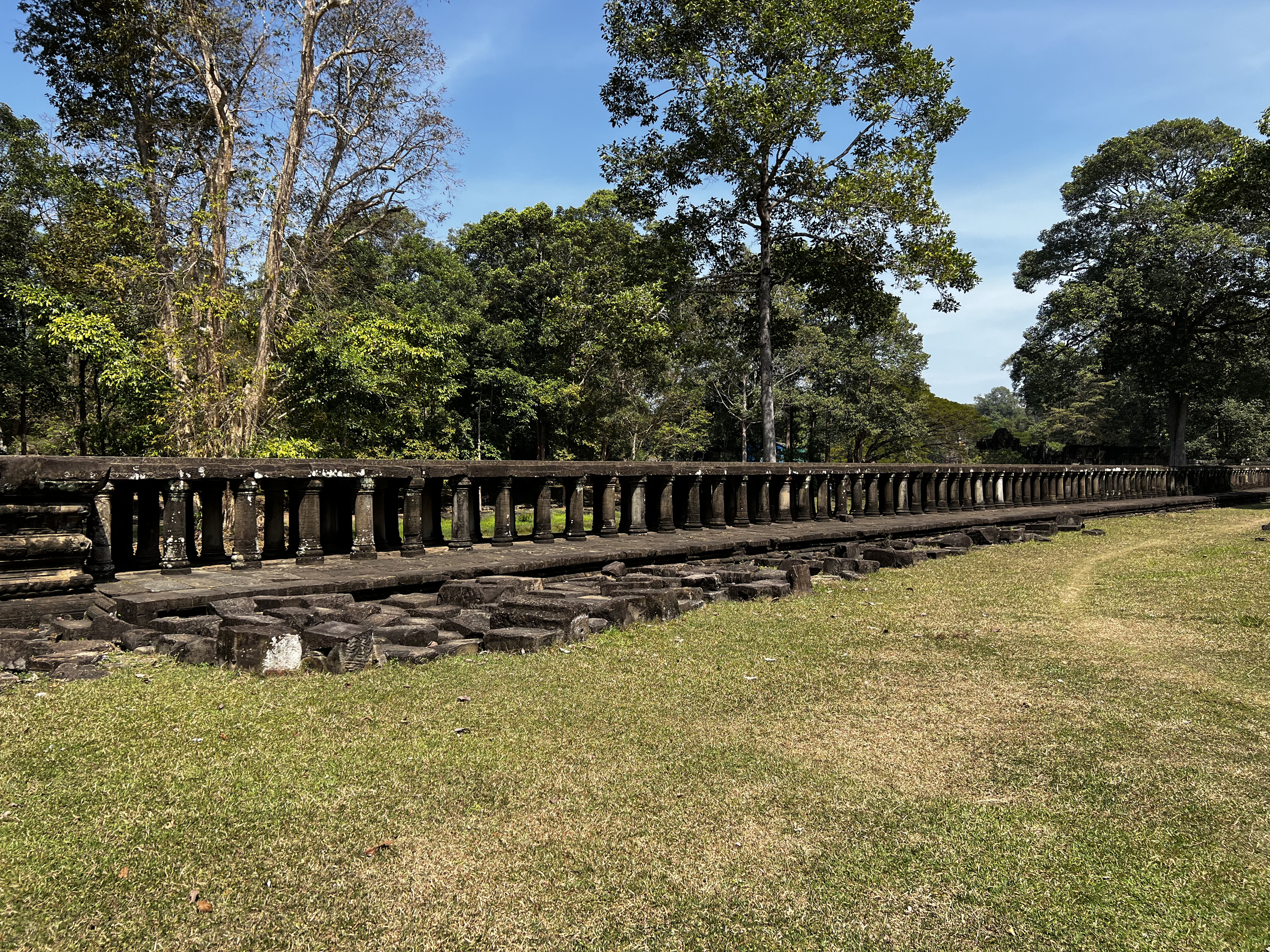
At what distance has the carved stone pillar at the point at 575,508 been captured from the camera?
877cm

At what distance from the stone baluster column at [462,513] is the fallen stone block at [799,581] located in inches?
128

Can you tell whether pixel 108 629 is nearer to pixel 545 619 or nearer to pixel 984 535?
pixel 545 619

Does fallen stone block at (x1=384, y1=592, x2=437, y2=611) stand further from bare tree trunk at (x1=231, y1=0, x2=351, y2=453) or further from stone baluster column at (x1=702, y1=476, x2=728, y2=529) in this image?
bare tree trunk at (x1=231, y1=0, x2=351, y2=453)

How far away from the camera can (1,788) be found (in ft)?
9.25

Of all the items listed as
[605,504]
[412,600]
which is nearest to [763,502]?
[605,504]

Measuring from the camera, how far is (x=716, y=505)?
35.8 ft

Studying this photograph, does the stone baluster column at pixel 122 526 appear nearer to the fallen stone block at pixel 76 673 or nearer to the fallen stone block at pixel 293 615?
the fallen stone block at pixel 293 615

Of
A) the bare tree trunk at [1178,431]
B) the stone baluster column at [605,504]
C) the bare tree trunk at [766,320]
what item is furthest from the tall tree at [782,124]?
the bare tree trunk at [1178,431]

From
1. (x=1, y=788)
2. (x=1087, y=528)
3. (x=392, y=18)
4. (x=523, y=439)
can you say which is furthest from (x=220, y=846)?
(x=523, y=439)

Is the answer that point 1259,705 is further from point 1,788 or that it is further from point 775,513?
point 775,513

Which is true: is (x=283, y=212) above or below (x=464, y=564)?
above

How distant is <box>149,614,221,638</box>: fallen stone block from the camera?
4895mm

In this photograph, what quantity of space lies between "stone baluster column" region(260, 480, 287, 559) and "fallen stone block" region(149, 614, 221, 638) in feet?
6.91

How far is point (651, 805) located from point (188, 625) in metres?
3.66
